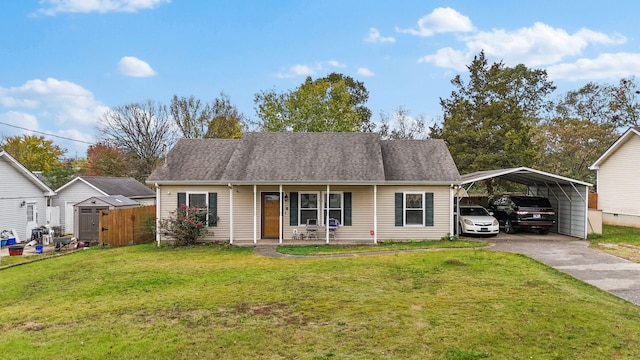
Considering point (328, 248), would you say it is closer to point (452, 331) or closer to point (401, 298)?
point (401, 298)

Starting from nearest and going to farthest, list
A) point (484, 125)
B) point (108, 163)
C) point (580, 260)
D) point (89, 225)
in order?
point (580, 260)
point (89, 225)
point (484, 125)
point (108, 163)

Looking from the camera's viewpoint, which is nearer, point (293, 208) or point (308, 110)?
→ point (293, 208)

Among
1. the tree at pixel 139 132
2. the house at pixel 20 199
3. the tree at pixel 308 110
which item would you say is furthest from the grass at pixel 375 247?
the tree at pixel 139 132

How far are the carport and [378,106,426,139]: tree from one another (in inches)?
833

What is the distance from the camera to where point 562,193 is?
18438 mm

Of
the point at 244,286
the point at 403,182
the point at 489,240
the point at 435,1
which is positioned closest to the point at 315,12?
the point at 435,1

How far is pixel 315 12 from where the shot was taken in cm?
1892

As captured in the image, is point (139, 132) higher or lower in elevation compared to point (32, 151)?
higher

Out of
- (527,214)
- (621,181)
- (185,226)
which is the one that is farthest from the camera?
(621,181)

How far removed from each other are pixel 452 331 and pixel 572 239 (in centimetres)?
1330

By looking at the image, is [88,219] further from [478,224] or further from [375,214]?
[478,224]

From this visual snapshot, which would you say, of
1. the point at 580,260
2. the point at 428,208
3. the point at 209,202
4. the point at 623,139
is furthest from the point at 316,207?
the point at 623,139

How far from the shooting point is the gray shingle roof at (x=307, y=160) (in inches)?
625

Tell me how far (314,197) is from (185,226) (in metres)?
5.22
